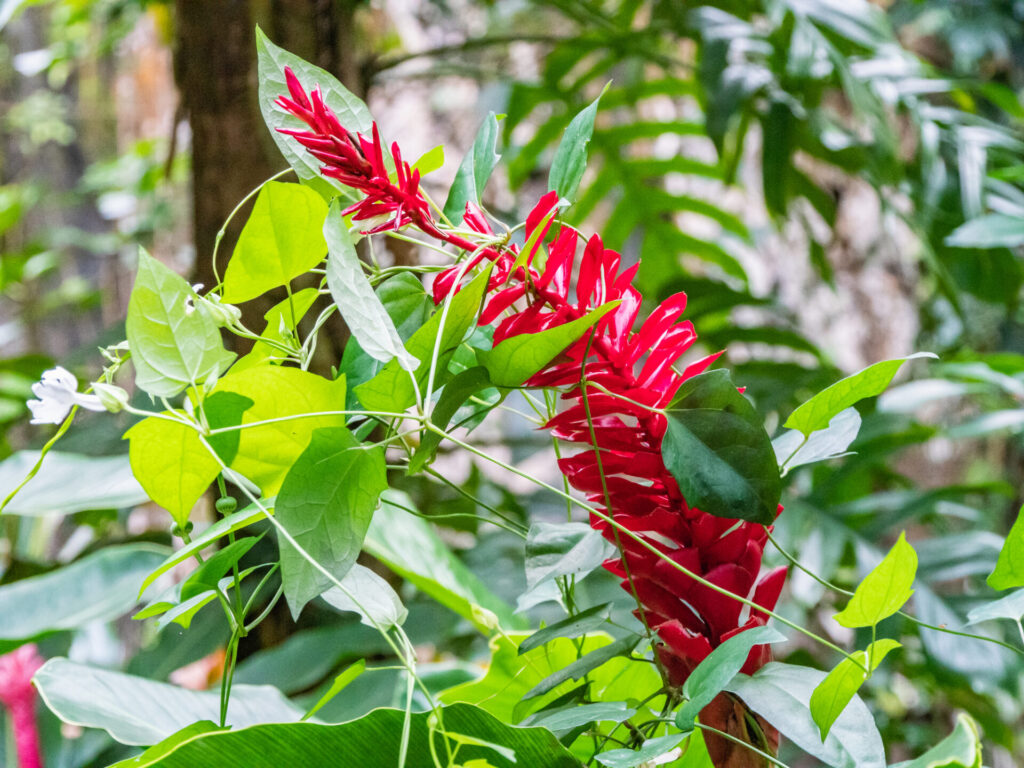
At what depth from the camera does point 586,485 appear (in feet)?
0.88

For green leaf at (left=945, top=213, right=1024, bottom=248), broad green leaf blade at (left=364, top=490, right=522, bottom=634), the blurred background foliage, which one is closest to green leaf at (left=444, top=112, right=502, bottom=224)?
broad green leaf blade at (left=364, top=490, right=522, bottom=634)

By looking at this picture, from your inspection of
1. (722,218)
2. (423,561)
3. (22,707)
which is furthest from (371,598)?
(722,218)

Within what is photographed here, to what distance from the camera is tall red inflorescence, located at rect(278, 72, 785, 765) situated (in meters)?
0.25

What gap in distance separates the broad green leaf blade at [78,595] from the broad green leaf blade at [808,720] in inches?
18.9

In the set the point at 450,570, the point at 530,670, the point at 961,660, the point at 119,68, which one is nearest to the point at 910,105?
the point at 961,660

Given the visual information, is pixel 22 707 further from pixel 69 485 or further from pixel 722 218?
pixel 722 218

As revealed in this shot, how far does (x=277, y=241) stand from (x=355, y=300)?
57 millimetres

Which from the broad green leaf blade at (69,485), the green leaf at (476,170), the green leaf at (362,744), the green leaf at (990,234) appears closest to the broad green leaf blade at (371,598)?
the green leaf at (362,744)

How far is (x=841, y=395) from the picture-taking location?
0.84 ft

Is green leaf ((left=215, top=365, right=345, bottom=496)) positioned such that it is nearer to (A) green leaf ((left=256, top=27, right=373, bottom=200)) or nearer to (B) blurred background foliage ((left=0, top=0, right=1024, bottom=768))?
(A) green leaf ((left=256, top=27, right=373, bottom=200))

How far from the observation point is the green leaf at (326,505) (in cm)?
23

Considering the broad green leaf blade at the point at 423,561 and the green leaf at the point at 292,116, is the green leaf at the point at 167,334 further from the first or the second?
the broad green leaf blade at the point at 423,561

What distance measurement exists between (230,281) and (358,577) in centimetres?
12

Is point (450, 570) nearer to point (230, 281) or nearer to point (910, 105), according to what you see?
point (230, 281)
